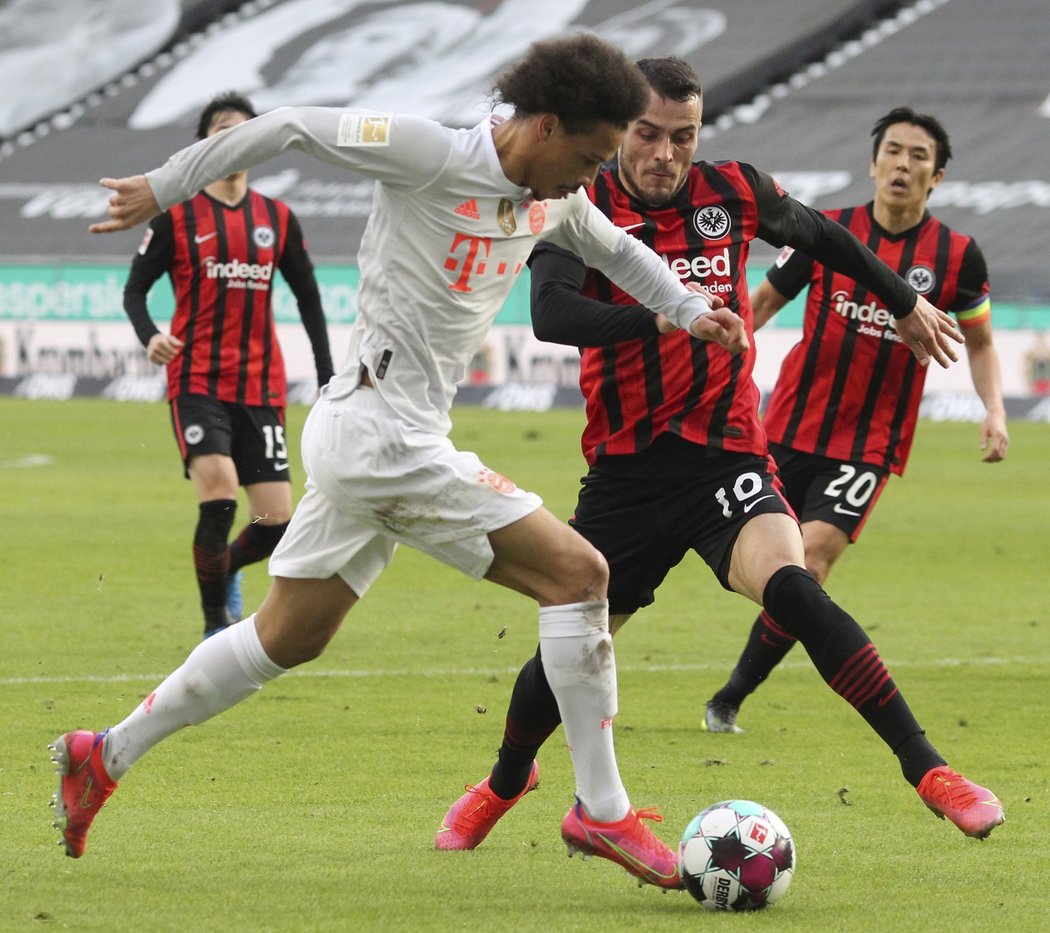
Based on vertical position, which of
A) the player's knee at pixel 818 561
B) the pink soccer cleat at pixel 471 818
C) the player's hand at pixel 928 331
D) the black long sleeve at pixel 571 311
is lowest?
the player's knee at pixel 818 561

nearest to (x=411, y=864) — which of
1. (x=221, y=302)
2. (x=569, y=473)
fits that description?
(x=221, y=302)

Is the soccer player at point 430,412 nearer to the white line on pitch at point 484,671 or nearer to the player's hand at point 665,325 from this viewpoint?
the player's hand at point 665,325

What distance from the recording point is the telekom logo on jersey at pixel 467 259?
420 cm

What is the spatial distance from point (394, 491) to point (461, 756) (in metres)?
2.03

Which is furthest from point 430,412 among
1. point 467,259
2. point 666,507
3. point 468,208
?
point 666,507

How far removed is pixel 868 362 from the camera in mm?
7062

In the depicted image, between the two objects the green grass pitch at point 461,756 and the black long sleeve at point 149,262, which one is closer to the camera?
the green grass pitch at point 461,756

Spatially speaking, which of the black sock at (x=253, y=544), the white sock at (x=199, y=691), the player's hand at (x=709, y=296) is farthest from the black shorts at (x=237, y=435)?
the player's hand at (x=709, y=296)

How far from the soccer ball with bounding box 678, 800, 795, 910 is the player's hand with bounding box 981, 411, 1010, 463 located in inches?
97.7

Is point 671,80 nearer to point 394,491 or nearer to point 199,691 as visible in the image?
point 394,491

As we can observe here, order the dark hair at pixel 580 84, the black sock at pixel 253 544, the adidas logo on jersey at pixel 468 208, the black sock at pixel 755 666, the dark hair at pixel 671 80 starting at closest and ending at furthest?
the dark hair at pixel 580 84 → the adidas logo on jersey at pixel 468 208 → the dark hair at pixel 671 80 → the black sock at pixel 755 666 → the black sock at pixel 253 544

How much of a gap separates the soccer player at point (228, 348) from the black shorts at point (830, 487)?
7.77 feet

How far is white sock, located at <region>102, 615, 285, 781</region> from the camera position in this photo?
14.7ft

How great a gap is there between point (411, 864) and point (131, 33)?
35.6 meters
